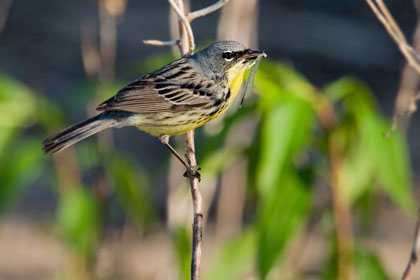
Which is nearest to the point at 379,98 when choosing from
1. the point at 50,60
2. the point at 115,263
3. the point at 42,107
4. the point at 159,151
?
the point at 159,151

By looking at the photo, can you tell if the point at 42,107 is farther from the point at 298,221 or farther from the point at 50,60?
the point at 50,60

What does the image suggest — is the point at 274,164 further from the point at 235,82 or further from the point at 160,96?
the point at 160,96

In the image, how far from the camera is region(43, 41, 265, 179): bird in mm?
4312

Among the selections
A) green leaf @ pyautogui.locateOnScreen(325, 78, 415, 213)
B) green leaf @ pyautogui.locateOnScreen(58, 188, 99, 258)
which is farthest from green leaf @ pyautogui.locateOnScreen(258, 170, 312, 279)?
green leaf @ pyautogui.locateOnScreen(58, 188, 99, 258)

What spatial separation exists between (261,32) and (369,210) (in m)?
6.63

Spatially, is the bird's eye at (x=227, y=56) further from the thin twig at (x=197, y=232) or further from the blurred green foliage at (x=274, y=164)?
the thin twig at (x=197, y=232)

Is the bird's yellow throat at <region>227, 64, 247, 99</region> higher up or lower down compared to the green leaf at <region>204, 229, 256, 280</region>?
higher up

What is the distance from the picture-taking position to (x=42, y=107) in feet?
16.8

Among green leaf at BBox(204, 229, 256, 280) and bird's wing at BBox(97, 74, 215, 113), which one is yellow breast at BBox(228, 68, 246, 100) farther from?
green leaf at BBox(204, 229, 256, 280)

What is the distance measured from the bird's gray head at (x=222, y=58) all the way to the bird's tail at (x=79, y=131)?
55cm

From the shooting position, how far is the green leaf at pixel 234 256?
486cm

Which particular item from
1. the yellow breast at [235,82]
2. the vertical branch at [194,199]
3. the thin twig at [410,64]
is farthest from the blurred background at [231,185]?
the thin twig at [410,64]

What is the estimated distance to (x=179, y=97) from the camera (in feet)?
15.3

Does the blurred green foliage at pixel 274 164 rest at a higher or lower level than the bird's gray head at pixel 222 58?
lower
